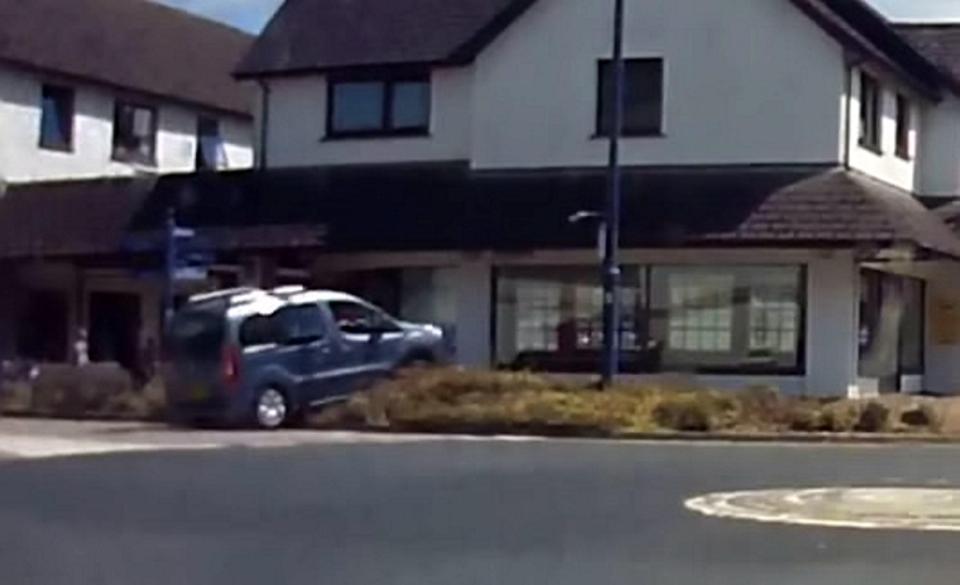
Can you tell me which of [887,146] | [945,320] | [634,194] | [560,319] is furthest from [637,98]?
[945,320]

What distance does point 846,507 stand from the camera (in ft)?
54.9

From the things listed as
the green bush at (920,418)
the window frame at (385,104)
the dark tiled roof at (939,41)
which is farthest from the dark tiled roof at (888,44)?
the green bush at (920,418)

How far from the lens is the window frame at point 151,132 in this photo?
4594 cm

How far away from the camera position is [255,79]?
40.0 metres

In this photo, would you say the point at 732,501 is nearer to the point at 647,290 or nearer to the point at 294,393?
the point at 294,393

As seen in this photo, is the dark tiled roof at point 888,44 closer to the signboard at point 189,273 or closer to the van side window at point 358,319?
the van side window at point 358,319

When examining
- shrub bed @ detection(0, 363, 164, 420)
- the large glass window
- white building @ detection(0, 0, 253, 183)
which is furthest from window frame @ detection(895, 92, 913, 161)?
white building @ detection(0, 0, 253, 183)

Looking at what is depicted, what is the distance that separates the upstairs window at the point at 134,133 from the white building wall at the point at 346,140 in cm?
711

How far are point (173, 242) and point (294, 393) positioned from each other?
11.9 ft

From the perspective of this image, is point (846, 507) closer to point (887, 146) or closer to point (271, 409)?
point (271, 409)

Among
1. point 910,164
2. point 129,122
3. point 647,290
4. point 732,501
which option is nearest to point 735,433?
point 647,290

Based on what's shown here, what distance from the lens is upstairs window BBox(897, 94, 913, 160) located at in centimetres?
3922

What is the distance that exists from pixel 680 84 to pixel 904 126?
6.37m

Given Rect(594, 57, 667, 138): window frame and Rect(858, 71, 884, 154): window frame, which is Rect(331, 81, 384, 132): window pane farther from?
Rect(858, 71, 884, 154): window frame
